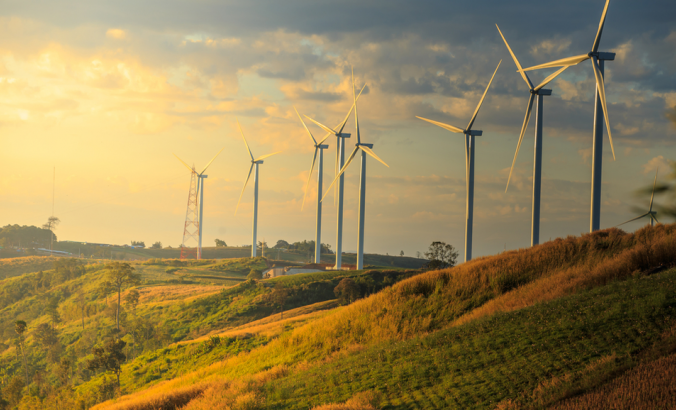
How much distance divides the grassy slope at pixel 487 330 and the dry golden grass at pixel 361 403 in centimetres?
50

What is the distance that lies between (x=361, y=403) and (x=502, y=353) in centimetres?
519

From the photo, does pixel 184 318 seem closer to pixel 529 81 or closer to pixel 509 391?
pixel 529 81

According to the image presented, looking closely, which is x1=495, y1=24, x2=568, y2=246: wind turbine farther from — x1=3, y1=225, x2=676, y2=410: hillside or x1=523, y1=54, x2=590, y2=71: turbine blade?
x1=3, y1=225, x2=676, y2=410: hillside

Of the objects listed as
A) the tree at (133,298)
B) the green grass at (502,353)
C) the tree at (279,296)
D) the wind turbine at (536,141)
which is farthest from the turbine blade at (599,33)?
the tree at (133,298)

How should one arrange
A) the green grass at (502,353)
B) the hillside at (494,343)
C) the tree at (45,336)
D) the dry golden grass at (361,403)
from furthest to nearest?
the tree at (45,336) → the dry golden grass at (361,403) → the green grass at (502,353) → the hillside at (494,343)

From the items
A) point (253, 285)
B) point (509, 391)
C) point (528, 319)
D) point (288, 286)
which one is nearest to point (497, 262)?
point (528, 319)

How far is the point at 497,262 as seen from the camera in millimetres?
32688

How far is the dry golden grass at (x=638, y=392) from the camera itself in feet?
37.2

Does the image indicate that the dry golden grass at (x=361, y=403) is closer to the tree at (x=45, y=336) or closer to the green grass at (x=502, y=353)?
the green grass at (x=502, y=353)

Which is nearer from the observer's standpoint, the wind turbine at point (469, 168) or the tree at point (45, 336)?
the wind turbine at point (469, 168)

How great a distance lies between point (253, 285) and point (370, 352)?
61.9 meters

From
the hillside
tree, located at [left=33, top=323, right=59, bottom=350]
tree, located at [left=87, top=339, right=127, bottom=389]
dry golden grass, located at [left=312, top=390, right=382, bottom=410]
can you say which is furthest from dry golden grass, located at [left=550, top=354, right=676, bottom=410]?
tree, located at [left=33, top=323, right=59, bottom=350]

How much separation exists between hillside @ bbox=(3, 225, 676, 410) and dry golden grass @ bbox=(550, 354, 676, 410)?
0.15 feet

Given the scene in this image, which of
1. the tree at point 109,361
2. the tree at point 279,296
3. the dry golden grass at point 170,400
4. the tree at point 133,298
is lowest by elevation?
the tree at point 109,361
